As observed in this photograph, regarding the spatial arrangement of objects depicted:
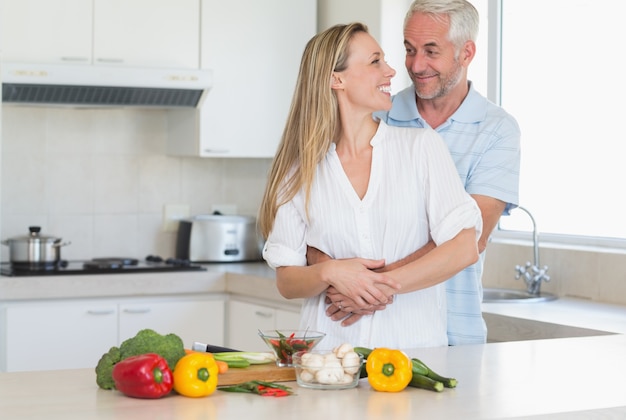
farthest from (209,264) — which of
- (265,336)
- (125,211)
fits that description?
(265,336)

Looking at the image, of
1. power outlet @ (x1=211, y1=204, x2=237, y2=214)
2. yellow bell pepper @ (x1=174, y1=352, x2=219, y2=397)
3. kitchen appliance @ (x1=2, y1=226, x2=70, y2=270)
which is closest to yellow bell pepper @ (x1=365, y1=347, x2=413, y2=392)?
yellow bell pepper @ (x1=174, y1=352, x2=219, y2=397)

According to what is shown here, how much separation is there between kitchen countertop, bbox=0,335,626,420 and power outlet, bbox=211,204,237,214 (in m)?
3.17

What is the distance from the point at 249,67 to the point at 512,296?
174 centimetres

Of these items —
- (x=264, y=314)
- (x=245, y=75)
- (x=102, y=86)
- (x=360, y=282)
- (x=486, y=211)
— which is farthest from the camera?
(x=245, y=75)

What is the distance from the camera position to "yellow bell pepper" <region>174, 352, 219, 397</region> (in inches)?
69.6

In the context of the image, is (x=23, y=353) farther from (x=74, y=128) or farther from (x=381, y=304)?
(x=381, y=304)

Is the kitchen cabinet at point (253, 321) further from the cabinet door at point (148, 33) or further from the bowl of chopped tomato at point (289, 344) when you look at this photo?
the bowl of chopped tomato at point (289, 344)

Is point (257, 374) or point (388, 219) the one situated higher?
point (388, 219)

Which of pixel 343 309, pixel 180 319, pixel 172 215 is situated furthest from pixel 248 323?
pixel 343 309

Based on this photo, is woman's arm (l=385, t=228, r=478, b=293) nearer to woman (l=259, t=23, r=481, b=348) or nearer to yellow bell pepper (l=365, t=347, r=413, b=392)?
woman (l=259, t=23, r=481, b=348)

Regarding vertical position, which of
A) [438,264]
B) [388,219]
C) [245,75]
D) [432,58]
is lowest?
[438,264]

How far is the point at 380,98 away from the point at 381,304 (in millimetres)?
499

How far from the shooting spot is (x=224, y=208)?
5.21m

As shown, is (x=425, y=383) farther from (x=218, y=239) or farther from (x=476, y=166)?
(x=218, y=239)
